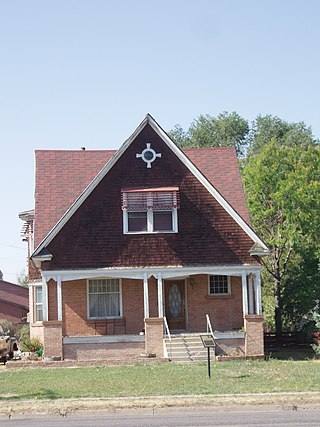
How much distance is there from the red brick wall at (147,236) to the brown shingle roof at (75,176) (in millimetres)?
1851

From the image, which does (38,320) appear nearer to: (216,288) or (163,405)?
(216,288)

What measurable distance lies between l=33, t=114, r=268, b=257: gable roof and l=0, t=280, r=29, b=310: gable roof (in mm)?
28680

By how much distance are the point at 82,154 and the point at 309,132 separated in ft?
129

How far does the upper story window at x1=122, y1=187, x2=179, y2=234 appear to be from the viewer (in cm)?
3042

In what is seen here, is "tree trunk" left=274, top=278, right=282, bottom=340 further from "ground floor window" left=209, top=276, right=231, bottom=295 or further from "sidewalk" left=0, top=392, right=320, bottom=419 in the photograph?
"sidewalk" left=0, top=392, right=320, bottom=419

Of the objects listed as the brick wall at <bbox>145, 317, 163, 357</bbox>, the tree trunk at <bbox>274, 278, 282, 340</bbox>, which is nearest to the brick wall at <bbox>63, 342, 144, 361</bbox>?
the brick wall at <bbox>145, 317, 163, 357</bbox>

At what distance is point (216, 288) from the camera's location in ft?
105

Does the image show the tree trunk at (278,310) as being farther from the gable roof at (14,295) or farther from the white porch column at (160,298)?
the gable roof at (14,295)

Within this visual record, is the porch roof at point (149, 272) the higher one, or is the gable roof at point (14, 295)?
the porch roof at point (149, 272)

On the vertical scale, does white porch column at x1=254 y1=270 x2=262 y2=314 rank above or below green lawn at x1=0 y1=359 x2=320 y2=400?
above

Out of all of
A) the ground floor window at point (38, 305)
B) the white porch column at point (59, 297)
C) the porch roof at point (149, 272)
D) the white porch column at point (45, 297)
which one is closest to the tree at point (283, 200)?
the porch roof at point (149, 272)

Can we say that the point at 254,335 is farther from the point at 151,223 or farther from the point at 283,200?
the point at 283,200

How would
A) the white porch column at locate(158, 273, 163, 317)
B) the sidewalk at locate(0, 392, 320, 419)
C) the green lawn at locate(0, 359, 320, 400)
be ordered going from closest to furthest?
the sidewalk at locate(0, 392, 320, 419), the green lawn at locate(0, 359, 320, 400), the white porch column at locate(158, 273, 163, 317)

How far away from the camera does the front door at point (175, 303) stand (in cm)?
3209
